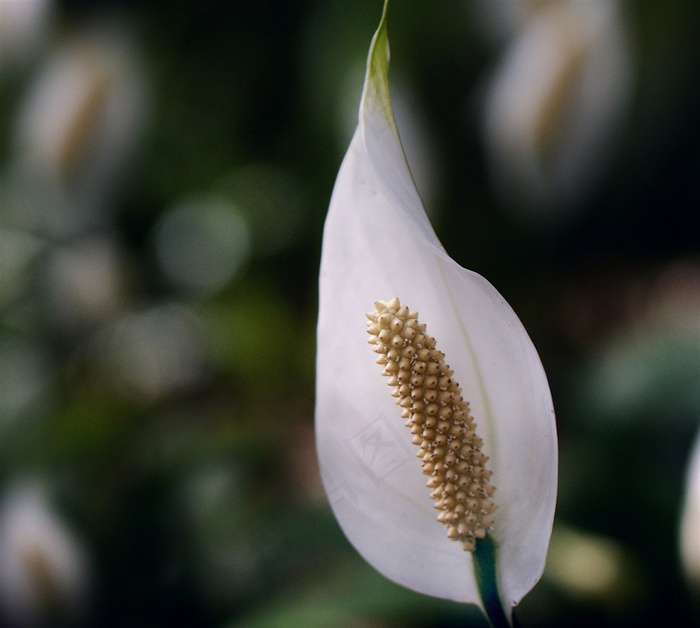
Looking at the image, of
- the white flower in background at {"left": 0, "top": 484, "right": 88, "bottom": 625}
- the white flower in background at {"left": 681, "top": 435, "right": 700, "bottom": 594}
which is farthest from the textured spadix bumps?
the white flower in background at {"left": 0, "top": 484, "right": 88, "bottom": 625}

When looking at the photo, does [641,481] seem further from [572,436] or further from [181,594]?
[181,594]

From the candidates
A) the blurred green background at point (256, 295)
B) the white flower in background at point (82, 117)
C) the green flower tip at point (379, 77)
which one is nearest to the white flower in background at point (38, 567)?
the blurred green background at point (256, 295)

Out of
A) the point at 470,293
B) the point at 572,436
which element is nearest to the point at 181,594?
the point at 572,436

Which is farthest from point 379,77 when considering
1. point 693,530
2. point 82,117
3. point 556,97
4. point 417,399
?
point 82,117

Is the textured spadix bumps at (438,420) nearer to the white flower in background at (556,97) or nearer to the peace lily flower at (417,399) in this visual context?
the peace lily flower at (417,399)

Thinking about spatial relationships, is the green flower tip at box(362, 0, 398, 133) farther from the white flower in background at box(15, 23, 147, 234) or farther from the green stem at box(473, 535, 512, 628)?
the white flower in background at box(15, 23, 147, 234)

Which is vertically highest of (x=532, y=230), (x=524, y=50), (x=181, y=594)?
(x=524, y=50)

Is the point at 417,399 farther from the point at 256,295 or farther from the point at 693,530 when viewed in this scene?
the point at 256,295

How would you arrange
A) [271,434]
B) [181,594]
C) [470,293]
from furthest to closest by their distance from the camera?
[271,434] < [181,594] < [470,293]
